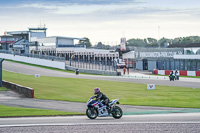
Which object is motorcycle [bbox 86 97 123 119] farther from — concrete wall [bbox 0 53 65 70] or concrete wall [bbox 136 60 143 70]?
concrete wall [bbox 136 60 143 70]

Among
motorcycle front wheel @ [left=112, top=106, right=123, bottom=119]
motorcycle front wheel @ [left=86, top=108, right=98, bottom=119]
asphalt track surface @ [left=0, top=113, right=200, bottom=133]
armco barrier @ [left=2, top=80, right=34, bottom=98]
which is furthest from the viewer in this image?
armco barrier @ [left=2, top=80, right=34, bottom=98]

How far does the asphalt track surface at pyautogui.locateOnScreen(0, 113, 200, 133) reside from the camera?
16406 mm

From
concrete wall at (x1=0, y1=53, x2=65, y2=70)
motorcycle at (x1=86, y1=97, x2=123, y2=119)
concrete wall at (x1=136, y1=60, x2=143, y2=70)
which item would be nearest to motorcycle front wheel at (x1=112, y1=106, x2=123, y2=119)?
motorcycle at (x1=86, y1=97, x2=123, y2=119)

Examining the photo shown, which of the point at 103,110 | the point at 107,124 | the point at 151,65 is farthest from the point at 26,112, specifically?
the point at 151,65

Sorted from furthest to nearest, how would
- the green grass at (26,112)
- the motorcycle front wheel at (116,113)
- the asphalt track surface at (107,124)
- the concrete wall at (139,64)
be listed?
the concrete wall at (139,64)
the green grass at (26,112)
the motorcycle front wheel at (116,113)
the asphalt track surface at (107,124)

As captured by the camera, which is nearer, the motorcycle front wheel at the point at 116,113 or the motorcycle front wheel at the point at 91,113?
the motorcycle front wheel at the point at 116,113

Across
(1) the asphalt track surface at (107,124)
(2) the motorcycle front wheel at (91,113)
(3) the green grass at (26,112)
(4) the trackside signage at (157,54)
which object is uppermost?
(4) the trackside signage at (157,54)

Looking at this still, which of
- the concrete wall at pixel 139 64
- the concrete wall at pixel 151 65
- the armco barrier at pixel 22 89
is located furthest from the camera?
the concrete wall at pixel 139 64

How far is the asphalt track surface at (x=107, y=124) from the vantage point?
646 inches

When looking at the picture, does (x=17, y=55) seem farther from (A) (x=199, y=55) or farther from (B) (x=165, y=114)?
(B) (x=165, y=114)

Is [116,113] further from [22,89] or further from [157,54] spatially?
[157,54]

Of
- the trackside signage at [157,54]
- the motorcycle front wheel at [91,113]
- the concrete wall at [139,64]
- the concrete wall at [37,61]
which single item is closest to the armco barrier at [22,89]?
the motorcycle front wheel at [91,113]

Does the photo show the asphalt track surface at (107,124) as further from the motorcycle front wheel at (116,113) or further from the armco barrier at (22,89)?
the armco barrier at (22,89)

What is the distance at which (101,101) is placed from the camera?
18.9m
